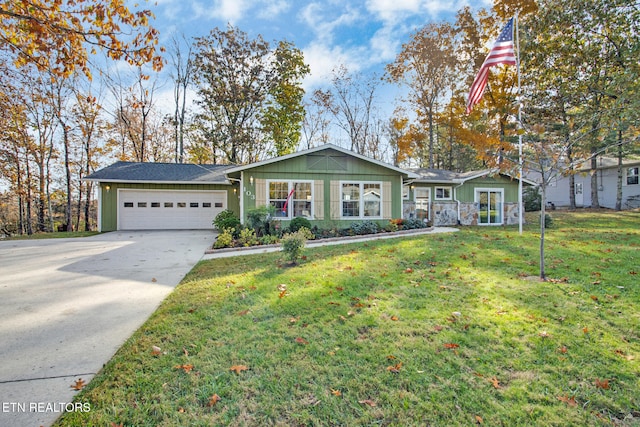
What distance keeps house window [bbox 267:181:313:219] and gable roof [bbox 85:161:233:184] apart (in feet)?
11.1

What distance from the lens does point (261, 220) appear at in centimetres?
1034

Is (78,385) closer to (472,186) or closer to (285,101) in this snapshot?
(472,186)

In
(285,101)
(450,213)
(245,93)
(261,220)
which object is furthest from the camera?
(285,101)

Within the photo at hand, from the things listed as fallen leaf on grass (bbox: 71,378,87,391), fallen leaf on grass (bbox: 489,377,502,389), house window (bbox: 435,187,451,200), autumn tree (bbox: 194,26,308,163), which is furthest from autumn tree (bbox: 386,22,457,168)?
fallen leaf on grass (bbox: 71,378,87,391)

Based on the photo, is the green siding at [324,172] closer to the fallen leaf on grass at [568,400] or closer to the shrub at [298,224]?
the shrub at [298,224]

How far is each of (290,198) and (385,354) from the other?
9323 mm

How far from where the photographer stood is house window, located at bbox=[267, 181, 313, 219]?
37.7 feet

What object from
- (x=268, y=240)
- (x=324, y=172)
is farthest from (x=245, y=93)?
(x=268, y=240)

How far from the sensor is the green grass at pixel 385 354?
195 cm

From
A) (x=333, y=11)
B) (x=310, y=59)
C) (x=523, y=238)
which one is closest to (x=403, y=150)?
(x=310, y=59)

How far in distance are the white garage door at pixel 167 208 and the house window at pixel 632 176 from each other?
90.8 feet

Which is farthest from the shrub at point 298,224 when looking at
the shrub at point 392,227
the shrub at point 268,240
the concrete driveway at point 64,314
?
the concrete driveway at point 64,314

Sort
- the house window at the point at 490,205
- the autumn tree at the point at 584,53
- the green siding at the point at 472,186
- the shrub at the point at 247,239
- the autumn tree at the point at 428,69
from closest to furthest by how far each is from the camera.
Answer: the shrub at the point at 247,239 < the autumn tree at the point at 584,53 < the house window at the point at 490,205 < the green siding at the point at 472,186 < the autumn tree at the point at 428,69

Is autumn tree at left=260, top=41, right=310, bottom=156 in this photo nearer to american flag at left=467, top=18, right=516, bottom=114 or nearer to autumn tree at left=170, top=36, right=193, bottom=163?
autumn tree at left=170, top=36, right=193, bottom=163
